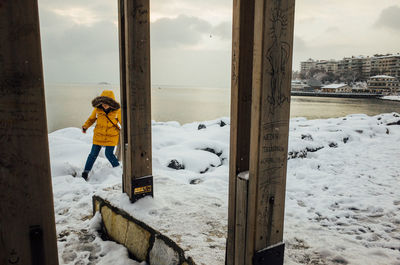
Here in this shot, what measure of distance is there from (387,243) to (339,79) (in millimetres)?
120848

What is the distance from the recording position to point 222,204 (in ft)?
10.1

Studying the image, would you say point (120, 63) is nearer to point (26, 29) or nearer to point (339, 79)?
point (26, 29)

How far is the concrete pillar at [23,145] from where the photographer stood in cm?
103

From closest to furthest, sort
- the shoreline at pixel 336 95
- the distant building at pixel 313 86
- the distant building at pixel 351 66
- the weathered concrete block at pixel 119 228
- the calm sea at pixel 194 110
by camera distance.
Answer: the weathered concrete block at pixel 119 228 → the calm sea at pixel 194 110 → the shoreline at pixel 336 95 → the distant building at pixel 313 86 → the distant building at pixel 351 66

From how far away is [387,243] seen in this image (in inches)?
103

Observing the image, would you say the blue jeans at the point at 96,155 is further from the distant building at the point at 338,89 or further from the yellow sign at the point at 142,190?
the distant building at the point at 338,89

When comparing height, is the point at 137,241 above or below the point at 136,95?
below

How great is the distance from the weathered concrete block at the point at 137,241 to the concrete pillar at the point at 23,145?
136 centimetres

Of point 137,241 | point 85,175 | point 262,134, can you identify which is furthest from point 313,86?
point 262,134

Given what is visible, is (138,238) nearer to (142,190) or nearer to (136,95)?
(142,190)

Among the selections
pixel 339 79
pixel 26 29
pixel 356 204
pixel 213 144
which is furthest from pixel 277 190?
pixel 339 79

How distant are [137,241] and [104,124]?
104 inches

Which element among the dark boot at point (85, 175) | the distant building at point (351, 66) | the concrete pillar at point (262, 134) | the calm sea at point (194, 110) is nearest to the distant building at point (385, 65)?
the distant building at point (351, 66)

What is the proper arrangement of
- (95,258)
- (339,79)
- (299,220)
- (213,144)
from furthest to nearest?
(339,79) < (213,144) < (299,220) < (95,258)
